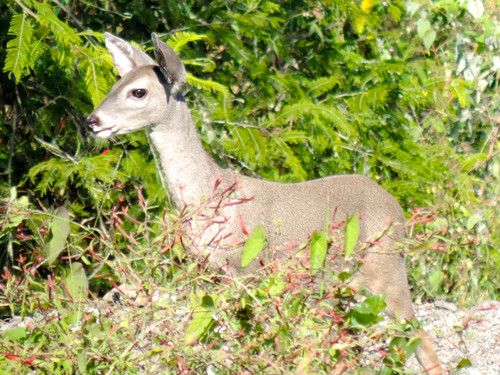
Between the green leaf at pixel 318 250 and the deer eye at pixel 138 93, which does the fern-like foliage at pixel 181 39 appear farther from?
the green leaf at pixel 318 250

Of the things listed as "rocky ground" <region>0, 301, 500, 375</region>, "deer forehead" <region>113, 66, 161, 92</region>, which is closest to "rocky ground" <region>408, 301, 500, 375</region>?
"rocky ground" <region>0, 301, 500, 375</region>

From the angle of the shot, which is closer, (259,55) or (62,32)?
(62,32)

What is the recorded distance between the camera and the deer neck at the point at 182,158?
6.30 m

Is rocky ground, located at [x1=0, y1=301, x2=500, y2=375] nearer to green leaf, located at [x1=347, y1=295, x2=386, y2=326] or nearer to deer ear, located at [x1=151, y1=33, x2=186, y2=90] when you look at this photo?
deer ear, located at [x1=151, y1=33, x2=186, y2=90]

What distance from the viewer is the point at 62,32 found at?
5.84 m

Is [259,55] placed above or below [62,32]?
below

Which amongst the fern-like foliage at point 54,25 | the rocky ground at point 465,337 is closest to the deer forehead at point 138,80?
the fern-like foliage at point 54,25

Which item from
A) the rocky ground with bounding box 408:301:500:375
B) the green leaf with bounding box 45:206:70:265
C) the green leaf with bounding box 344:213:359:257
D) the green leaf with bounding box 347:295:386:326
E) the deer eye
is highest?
the green leaf with bounding box 344:213:359:257

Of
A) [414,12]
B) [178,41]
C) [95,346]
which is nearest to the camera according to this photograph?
[95,346]

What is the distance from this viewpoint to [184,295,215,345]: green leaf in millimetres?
3453

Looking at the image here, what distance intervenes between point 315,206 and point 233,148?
106cm

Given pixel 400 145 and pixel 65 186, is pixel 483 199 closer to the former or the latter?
pixel 400 145

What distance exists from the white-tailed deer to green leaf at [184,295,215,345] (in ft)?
8.63

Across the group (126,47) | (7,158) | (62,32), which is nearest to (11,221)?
(62,32)
